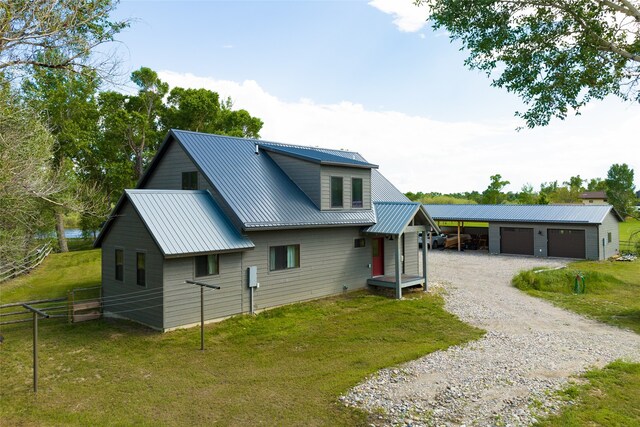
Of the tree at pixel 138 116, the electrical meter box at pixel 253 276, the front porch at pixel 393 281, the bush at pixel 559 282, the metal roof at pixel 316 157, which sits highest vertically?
the tree at pixel 138 116

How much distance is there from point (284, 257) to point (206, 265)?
3.26 meters

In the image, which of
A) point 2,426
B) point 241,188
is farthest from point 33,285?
point 2,426

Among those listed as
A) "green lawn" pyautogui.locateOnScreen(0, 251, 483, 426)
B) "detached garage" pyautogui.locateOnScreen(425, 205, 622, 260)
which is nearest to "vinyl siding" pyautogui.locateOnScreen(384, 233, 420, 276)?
"green lawn" pyautogui.locateOnScreen(0, 251, 483, 426)

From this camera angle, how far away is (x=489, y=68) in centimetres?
1245

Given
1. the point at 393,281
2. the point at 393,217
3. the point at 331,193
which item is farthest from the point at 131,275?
the point at 393,217

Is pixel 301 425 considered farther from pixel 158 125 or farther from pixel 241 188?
pixel 158 125

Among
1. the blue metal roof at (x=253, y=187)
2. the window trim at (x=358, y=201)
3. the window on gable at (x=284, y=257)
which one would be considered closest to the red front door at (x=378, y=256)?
the blue metal roof at (x=253, y=187)

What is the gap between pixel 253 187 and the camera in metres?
16.7

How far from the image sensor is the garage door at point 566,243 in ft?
98.0

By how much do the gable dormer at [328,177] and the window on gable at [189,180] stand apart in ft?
12.6

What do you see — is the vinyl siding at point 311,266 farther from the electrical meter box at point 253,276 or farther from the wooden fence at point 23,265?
the wooden fence at point 23,265

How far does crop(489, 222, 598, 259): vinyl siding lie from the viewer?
2928 cm

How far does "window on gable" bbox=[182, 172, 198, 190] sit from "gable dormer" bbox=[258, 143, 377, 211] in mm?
3856

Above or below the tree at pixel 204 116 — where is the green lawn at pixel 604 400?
below
